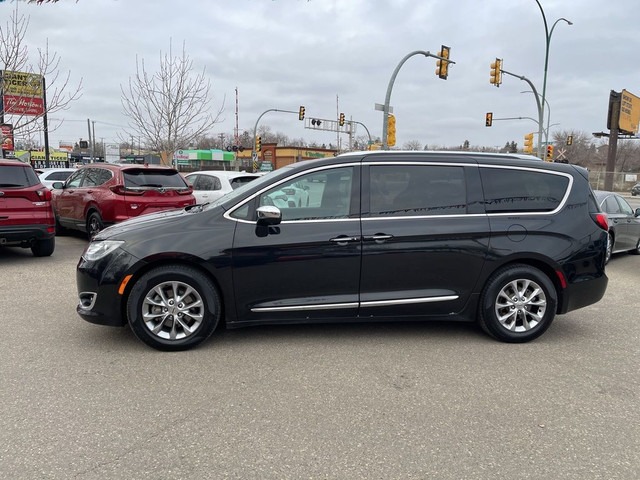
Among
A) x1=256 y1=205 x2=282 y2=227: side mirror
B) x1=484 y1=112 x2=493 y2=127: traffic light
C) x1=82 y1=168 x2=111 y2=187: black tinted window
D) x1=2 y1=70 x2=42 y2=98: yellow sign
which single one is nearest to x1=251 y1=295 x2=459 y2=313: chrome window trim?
x1=256 y1=205 x2=282 y2=227: side mirror

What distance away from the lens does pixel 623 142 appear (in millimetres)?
87812

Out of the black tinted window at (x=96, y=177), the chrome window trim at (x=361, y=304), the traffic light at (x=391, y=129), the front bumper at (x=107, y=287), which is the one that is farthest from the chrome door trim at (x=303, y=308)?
the traffic light at (x=391, y=129)

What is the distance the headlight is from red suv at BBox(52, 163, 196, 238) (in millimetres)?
4919

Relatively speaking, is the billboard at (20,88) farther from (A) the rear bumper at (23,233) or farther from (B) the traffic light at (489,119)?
(B) the traffic light at (489,119)

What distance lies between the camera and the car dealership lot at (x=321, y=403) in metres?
2.69

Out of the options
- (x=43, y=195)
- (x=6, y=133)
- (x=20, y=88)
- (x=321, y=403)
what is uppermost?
(x=20, y=88)

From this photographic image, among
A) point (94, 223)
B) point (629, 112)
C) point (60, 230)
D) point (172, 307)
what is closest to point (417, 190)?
point (172, 307)

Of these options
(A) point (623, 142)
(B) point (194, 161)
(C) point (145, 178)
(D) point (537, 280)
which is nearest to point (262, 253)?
(D) point (537, 280)

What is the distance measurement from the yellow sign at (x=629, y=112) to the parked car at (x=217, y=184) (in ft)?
134

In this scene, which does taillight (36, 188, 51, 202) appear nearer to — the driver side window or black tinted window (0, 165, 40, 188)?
black tinted window (0, 165, 40, 188)

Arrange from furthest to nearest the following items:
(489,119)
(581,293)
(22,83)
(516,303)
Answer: (489,119) < (22,83) < (581,293) < (516,303)

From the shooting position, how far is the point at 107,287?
4180 mm

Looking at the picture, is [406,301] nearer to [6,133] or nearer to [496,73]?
[6,133]

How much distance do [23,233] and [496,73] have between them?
822 inches
